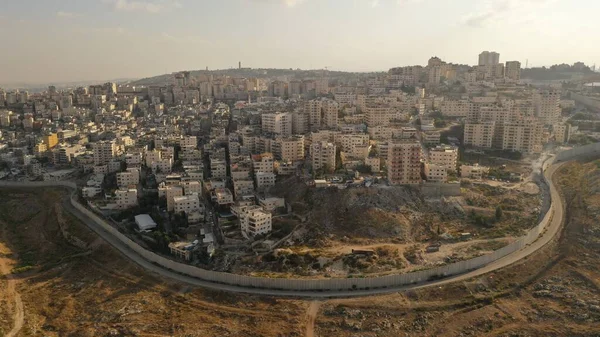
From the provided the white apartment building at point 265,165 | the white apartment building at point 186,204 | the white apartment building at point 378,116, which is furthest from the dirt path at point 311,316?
the white apartment building at point 378,116

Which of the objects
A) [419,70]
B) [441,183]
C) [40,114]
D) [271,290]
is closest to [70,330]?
[271,290]

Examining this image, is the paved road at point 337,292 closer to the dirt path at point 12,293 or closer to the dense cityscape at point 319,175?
the dense cityscape at point 319,175

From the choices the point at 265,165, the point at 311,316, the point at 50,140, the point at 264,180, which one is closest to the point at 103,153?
the point at 50,140

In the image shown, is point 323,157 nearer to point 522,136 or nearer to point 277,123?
point 277,123

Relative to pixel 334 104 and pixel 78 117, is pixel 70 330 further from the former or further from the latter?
pixel 78 117

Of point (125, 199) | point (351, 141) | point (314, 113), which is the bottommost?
point (125, 199)

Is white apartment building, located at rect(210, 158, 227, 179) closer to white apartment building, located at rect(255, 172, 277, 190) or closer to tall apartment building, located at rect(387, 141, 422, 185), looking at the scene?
white apartment building, located at rect(255, 172, 277, 190)
